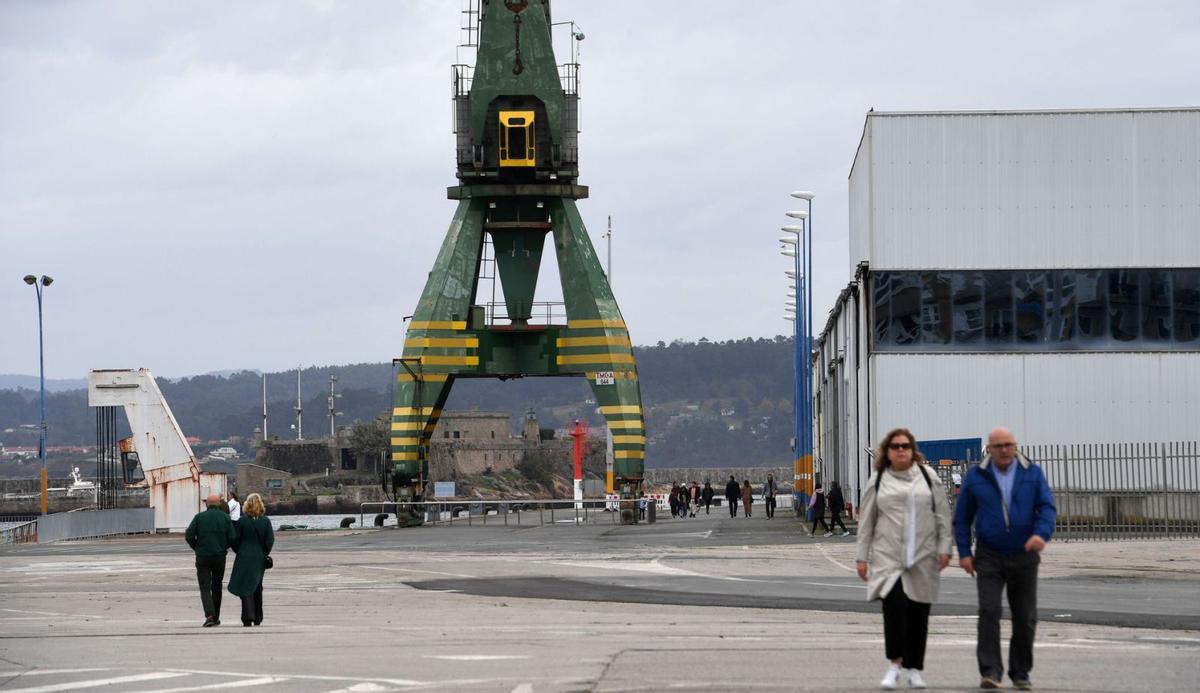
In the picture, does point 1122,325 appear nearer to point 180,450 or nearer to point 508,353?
point 508,353

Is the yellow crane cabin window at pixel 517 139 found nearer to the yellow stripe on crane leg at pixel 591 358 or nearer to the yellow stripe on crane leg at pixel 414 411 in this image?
the yellow stripe on crane leg at pixel 591 358

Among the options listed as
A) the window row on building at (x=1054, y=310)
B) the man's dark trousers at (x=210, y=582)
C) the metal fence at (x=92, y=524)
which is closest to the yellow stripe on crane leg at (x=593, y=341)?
the window row on building at (x=1054, y=310)

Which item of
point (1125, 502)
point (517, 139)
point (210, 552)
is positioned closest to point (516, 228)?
point (517, 139)

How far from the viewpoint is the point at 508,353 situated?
5416 centimetres

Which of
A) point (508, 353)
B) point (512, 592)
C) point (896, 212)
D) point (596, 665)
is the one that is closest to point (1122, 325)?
point (896, 212)

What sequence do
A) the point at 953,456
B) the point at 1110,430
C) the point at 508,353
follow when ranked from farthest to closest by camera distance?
1. the point at 508,353
2. the point at 1110,430
3. the point at 953,456

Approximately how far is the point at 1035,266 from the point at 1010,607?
113ft

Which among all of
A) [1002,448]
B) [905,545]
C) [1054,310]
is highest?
[1054,310]

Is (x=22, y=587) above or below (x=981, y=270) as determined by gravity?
below

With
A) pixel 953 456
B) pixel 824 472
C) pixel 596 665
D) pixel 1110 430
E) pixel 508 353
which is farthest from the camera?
pixel 824 472

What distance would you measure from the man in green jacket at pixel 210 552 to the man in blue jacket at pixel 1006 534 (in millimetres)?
9504

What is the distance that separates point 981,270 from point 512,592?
25.1 meters

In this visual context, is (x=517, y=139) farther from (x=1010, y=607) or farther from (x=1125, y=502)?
(x=1010, y=607)

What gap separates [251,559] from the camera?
A: 1875 centimetres
